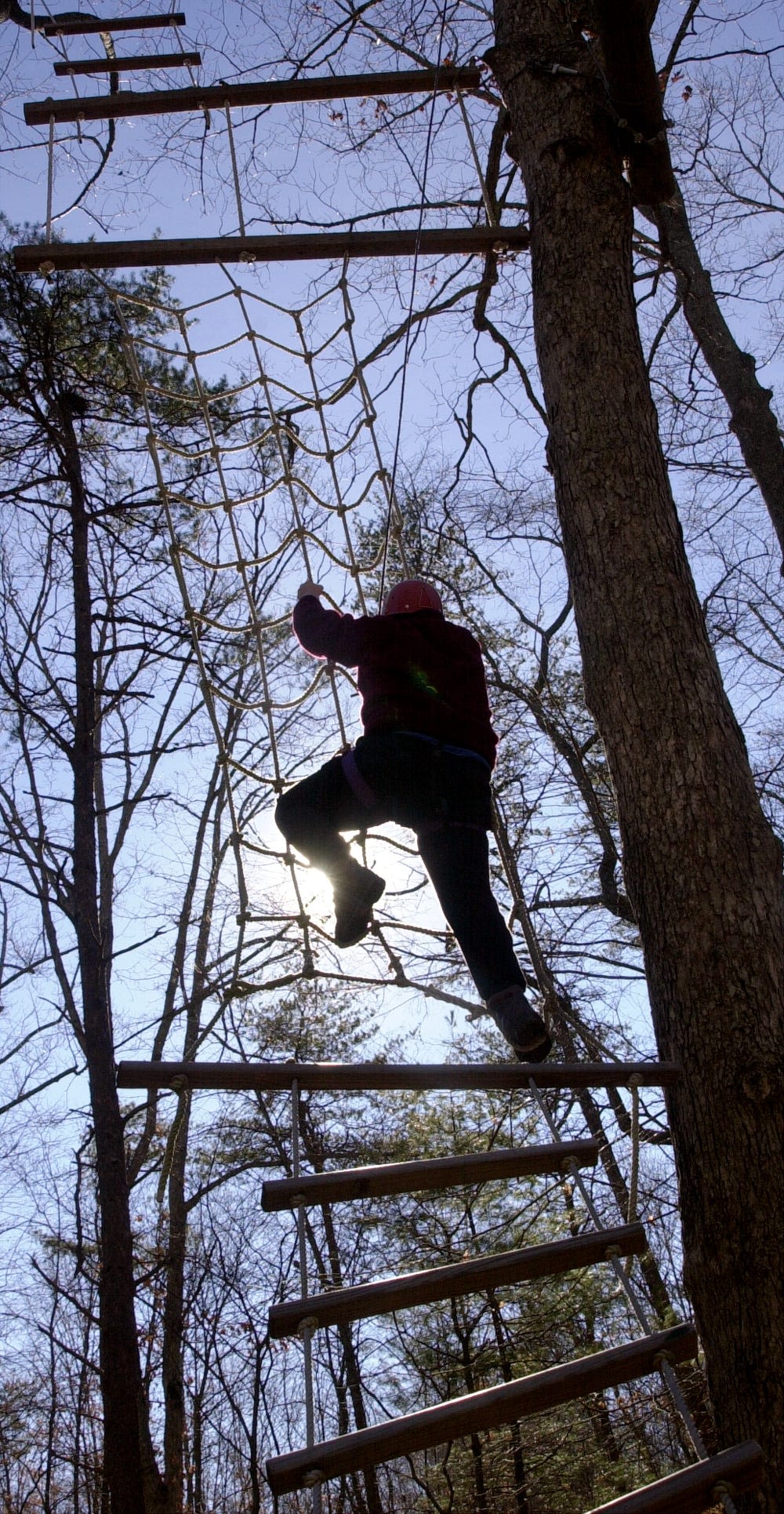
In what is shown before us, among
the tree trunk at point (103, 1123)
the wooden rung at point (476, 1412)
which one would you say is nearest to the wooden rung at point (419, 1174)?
the wooden rung at point (476, 1412)

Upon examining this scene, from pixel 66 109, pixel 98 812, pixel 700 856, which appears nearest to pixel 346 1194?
pixel 700 856

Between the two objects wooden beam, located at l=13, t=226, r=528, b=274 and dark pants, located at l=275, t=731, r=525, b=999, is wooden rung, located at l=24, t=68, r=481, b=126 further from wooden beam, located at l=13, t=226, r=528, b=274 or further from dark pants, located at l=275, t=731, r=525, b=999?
dark pants, located at l=275, t=731, r=525, b=999

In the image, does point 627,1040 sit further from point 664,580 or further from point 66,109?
point 66,109

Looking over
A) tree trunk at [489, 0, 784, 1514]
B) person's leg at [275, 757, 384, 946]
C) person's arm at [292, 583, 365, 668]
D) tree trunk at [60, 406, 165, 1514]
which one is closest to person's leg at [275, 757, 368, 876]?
person's leg at [275, 757, 384, 946]

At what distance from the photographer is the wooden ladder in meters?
1.18

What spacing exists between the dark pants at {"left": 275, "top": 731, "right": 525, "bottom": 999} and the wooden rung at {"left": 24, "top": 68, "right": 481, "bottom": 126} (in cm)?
266

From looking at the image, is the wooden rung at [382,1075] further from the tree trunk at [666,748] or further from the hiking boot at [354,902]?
the hiking boot at [354,902]

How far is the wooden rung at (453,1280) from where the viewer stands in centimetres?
134

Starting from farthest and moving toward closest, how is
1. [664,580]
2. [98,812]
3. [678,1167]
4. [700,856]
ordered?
[98,812] < [664,580] < [700,856] < [678,1167]

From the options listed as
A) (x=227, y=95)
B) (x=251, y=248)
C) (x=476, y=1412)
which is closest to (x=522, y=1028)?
(x=476, y=1412)

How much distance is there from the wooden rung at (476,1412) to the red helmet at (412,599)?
1.69 metres

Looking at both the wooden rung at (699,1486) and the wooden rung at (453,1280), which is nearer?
the wooden rung at (699,1486)

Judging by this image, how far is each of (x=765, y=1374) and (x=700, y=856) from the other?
0.78 m

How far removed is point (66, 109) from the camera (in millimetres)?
3674
